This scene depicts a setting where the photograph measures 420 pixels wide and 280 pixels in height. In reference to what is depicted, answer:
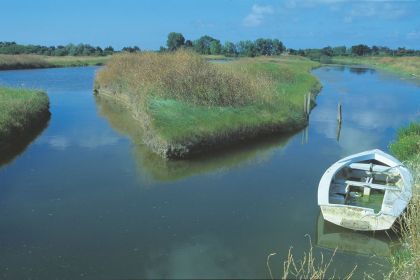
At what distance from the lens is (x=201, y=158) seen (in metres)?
17.9

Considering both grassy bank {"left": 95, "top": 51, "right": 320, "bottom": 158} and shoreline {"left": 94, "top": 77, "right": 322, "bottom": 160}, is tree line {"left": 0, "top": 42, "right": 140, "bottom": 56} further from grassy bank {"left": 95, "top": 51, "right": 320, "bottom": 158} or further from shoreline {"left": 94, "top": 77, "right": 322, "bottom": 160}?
shoreline {"left": 94, "top": 77, "right": 322, "bottom": 160}

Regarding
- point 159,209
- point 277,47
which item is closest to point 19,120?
point 159,209

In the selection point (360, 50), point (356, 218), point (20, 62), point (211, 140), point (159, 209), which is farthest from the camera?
point (360, 50)

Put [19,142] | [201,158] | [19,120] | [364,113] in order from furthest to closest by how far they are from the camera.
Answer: [364,113] → [19,120] → [19,142] → [201,158]

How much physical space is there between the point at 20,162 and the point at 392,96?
3374cm

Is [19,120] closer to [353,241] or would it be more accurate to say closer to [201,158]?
[201,158]

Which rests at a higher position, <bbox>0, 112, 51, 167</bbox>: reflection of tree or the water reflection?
<bbox>0, 112, 51, 167</bbox>: reflection of tree

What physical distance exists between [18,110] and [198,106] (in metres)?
8.52

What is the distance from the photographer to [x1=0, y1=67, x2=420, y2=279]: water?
9.77 metres

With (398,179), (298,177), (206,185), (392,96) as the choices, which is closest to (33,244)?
(206,185)

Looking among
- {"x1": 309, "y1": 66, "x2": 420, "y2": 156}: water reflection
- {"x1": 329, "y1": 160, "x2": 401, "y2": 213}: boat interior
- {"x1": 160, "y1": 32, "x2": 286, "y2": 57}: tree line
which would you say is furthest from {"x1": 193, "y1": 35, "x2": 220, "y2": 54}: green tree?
{"x1": 329, "y1": 160, "x2": 401, "y2": 213}: boat interior

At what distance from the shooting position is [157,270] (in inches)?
366

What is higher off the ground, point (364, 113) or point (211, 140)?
point (211, 140)

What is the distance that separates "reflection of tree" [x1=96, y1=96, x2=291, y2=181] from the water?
5cm
